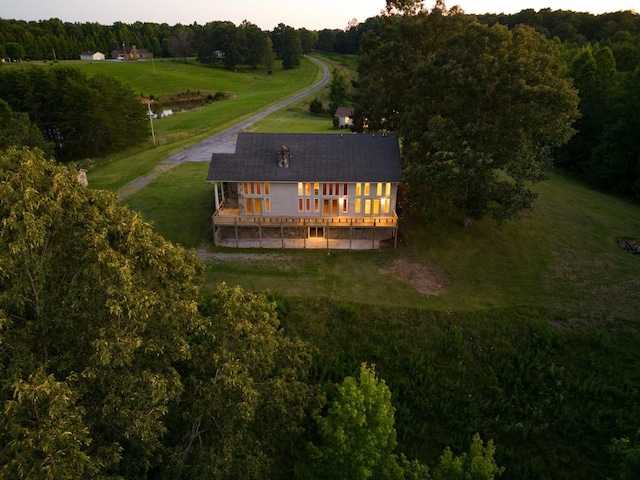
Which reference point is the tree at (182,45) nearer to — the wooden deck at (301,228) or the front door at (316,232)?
the wooden deck at (301,228)

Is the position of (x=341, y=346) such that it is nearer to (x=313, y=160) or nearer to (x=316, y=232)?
(x=316, y=232)

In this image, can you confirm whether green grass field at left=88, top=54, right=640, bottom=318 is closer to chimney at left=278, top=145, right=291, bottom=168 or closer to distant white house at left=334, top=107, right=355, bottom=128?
chimney at left=278, top=145, right=291, bottom=168

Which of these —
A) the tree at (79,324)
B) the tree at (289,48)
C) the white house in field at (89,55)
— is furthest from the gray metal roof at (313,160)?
the white house in field at (89,55)

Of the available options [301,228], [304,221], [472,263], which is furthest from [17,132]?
[472,263]

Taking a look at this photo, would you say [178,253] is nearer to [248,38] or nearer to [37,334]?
[37,334]

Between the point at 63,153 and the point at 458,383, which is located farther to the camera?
the point at 63,153

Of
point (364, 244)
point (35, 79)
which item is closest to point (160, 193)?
point (364, 244)
